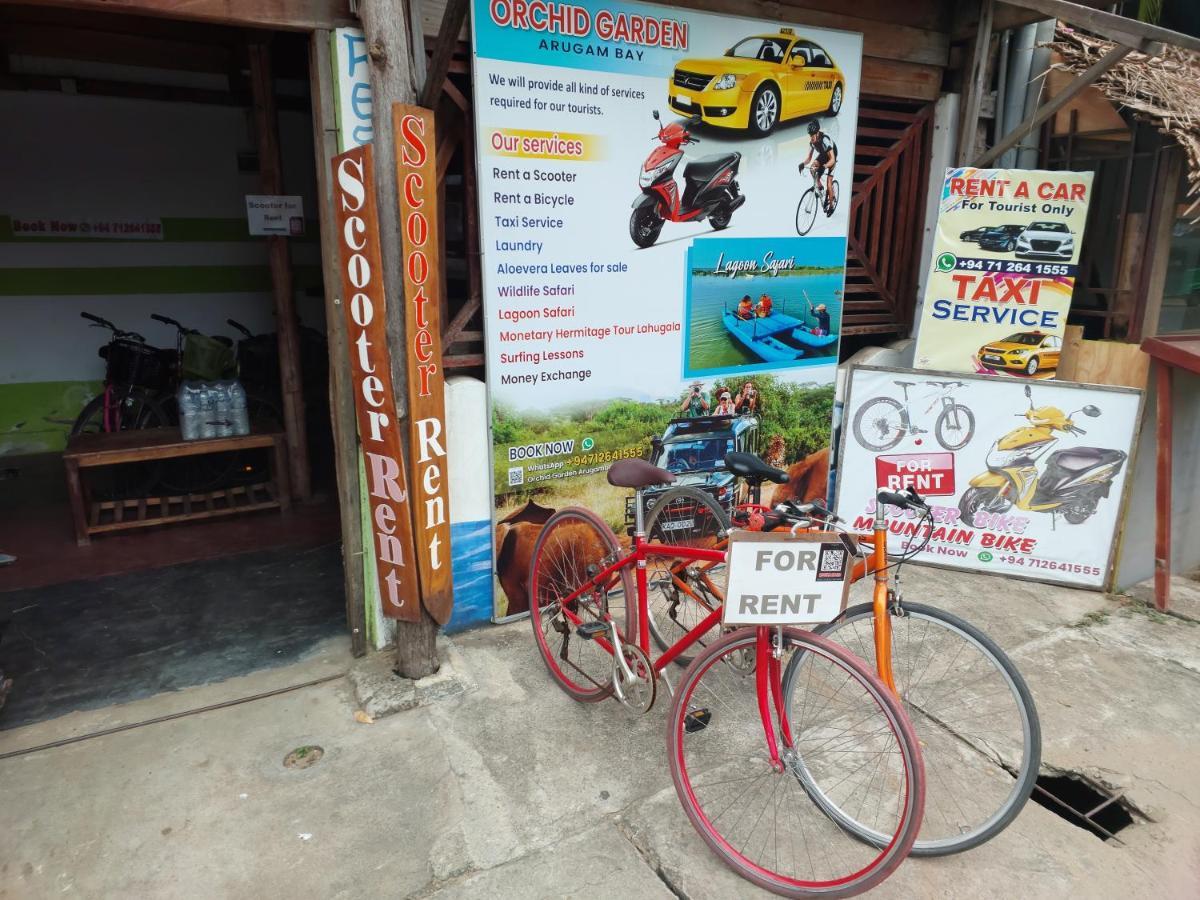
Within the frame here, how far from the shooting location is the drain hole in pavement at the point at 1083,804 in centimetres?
303

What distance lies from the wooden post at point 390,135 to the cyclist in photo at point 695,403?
1.91m

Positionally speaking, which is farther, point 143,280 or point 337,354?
point 143,280

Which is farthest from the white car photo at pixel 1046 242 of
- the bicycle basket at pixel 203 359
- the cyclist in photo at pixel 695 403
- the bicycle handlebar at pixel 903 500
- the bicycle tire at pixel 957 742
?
the bicycle basket at pixel 203 359

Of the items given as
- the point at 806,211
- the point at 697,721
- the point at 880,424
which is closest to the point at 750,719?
the point at 697,721

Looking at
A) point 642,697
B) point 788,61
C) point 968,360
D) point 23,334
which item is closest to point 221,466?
point 23,334

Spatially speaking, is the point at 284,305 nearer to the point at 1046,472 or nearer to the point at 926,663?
the point at 926,663

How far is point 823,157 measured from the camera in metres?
4.90

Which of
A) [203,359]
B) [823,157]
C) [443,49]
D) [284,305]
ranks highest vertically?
[443,49]

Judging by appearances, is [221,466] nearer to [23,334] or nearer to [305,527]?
[305,527]

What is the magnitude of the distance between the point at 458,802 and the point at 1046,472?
3.94 metres

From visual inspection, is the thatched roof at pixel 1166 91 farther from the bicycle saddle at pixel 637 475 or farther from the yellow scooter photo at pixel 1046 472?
the bicycle saddle at pixel 637 475

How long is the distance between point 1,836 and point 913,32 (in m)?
6.30

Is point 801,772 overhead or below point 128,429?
below

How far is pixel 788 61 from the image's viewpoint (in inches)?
182
